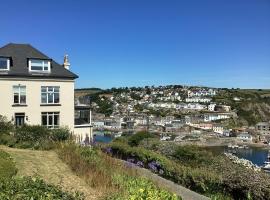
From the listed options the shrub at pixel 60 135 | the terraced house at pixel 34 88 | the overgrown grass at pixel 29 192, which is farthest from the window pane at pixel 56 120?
the overgrown grass at pixel 29 192

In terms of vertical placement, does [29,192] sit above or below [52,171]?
above

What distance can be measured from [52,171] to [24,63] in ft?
74.9

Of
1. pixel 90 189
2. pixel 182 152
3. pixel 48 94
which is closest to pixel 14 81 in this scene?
pixel 48 94

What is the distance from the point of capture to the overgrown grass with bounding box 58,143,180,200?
7.46 meters

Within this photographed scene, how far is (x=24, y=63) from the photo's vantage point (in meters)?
32.7

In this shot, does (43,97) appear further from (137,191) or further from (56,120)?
(137,191)

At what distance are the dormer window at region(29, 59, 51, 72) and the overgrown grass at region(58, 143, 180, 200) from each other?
731 inches

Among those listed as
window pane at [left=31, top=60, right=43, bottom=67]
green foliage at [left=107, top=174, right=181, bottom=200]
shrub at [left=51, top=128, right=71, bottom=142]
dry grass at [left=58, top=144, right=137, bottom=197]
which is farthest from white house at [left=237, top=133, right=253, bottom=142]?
green foliage at [left=107, top=174, right=181, bottom=200]

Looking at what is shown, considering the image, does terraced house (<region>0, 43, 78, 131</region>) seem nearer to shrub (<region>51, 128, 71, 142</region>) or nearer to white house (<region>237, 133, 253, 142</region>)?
shrub (<region>51, 128, 71, 142</region>)

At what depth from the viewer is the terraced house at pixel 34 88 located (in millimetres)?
31203

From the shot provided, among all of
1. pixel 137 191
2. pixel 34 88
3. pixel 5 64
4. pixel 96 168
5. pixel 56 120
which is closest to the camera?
pixel 137 191

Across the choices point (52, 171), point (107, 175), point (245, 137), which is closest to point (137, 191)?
point (107, 175)

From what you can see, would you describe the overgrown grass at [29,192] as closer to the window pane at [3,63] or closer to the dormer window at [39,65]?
the window pane at [3,63]

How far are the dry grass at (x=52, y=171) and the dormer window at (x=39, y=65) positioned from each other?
61.9 feet
